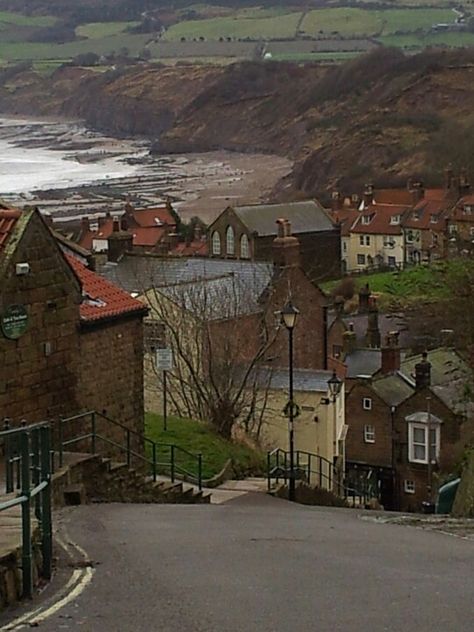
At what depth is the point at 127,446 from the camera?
1956 centimetres

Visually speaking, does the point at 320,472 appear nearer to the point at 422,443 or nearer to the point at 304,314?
the point at 422,443

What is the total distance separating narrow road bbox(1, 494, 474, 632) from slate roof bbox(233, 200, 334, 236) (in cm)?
4847

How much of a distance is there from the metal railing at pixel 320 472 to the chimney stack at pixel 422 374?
358cm

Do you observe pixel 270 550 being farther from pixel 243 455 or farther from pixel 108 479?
pixel 243 455

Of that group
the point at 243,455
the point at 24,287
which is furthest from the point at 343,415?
the point at 24,287

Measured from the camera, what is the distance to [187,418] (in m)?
27.5

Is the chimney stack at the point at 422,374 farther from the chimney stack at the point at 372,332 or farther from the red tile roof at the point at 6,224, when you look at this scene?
the red tile roof at the point at 6,224

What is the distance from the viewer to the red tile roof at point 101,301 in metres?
19.9

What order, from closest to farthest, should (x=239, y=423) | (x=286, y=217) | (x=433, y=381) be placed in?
(x=239, y=423) < (x=433, y=381) < (x=286, y=217)

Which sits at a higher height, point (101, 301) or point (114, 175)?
point (114, 175)

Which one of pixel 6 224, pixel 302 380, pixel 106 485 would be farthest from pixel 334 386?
pixel 106 485

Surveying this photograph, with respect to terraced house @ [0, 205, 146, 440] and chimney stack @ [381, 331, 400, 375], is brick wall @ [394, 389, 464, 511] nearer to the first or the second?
chimney stack @ [381, 331, 400, 375]

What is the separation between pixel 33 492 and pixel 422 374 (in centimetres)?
2512

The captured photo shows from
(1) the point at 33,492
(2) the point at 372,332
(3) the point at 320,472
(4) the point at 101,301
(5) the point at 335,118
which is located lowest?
(3) the point at 320,472
